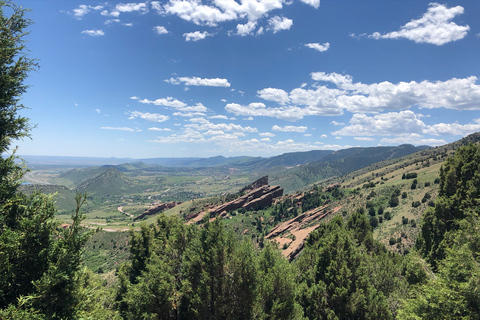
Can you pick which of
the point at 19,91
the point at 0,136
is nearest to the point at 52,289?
the point at 0,136

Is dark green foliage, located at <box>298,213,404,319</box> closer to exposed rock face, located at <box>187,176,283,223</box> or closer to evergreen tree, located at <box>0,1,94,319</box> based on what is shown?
evergreen tree, located at <box>0,1,94,319</box>

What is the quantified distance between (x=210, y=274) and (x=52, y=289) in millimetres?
8423

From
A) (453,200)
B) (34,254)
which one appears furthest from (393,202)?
(34,254)

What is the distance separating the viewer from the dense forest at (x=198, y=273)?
27.1 feet

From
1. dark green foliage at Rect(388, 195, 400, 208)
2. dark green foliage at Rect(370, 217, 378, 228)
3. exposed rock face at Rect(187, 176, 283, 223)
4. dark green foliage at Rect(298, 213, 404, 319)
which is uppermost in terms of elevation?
dark green foliage at Rect(298, 213, 404, 319)

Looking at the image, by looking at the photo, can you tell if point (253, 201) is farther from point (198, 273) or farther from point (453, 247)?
point (198, 273)

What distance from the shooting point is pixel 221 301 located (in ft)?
44.9

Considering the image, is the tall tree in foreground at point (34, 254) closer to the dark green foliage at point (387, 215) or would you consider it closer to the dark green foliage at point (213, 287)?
the dark green foliage at point (213, 287)

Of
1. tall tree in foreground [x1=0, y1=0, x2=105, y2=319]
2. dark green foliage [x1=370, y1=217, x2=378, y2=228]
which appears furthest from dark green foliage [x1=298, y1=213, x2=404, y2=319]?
dark green foliage [x1=370, y1=217, x2=378, y2=228]

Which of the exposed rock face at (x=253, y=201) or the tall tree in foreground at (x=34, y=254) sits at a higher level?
the tall tree in foreground at (x=34, y=254)

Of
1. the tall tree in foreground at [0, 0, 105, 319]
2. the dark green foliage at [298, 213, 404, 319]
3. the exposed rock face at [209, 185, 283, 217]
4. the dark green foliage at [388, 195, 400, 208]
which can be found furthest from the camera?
the exposed rock face at [209, 185, 283, 217]

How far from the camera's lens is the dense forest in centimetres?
827

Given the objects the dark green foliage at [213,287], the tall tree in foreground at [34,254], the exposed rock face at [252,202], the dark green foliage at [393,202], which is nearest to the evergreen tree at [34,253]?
the tall tree in foreground at [34,254]

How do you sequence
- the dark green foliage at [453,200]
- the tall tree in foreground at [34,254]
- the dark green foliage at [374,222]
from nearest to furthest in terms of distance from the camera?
the tall tree in foreground at [34,254], the dark green foliage at [453,200], the dark green foliage at [374,222]
